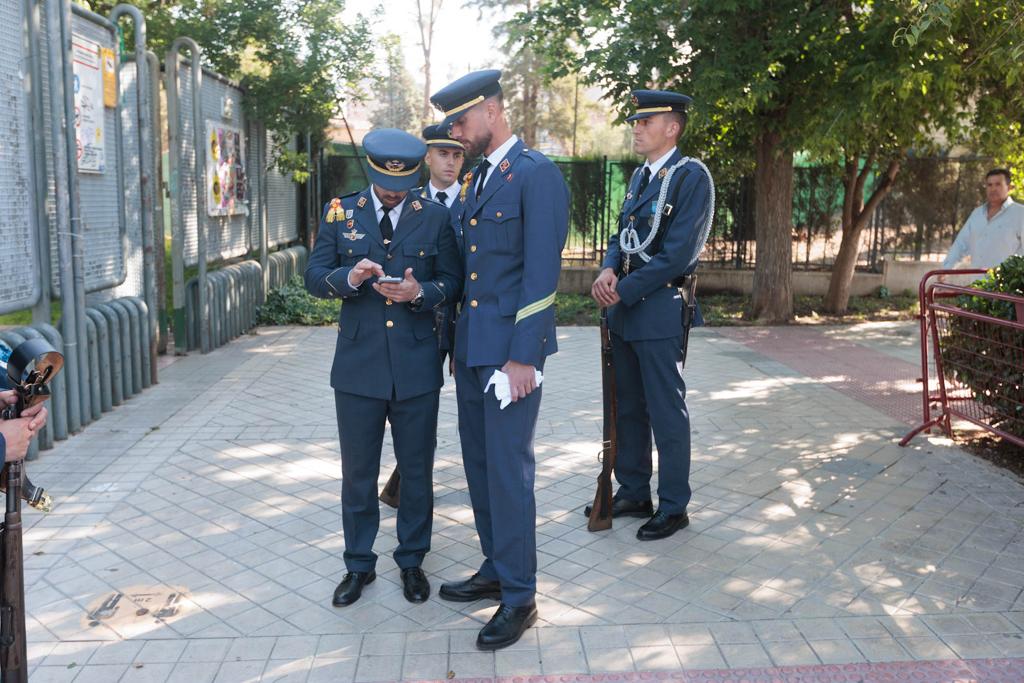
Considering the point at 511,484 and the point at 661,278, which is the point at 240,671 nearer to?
the point at 511,484

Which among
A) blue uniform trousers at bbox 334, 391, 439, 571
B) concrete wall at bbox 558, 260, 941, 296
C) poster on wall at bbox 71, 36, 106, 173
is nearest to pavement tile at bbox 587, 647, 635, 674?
blue uniform trousers at bbox 334, 391, 439, 571

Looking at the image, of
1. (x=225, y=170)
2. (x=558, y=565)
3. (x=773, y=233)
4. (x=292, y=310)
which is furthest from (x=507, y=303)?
(x=773, y=233)

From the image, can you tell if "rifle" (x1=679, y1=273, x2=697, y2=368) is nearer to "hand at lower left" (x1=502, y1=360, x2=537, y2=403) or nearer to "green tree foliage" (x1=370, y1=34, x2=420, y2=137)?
"hand at lower left" (x1=502, y1=360, x2=537, y2=403)

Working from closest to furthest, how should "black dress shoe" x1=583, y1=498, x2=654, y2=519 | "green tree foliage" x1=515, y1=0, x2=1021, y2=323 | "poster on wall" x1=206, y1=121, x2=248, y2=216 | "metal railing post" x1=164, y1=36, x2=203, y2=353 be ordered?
1. "black dress shoe" x1=583, y1=498, x2=654, y2=519
2. "metal railing post" x1=164, y1=36, x2=203, y2=353
3. "green tree foliage" x1=515, y1=0, x2=1021, y2=323
4. "poster on wall" x1=206, y1=121, x2=248, y2=216

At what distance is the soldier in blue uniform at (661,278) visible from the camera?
468cm

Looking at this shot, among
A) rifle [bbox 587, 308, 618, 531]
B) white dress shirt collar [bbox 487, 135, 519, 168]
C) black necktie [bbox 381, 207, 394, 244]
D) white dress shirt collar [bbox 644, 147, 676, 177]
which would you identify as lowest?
rifle [bbox 587, 308, 618, 531]

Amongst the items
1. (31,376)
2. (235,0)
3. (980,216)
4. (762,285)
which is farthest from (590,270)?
(31,376)

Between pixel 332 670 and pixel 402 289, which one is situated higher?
pixel 402 289

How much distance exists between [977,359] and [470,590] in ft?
13.1

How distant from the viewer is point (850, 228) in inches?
543

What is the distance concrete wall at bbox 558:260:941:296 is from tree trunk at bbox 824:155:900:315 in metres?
1.48

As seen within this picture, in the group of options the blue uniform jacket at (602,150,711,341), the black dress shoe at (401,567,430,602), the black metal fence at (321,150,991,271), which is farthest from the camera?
the black metal fence at (321,150,991,271)

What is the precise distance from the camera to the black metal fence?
1566cm

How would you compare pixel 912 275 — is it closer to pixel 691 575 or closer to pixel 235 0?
pixel 235 0
